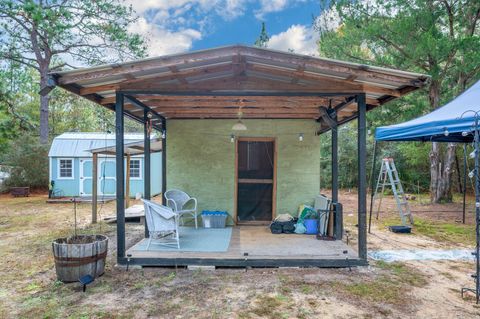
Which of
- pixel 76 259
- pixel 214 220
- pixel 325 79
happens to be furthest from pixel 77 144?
pixel 325 79

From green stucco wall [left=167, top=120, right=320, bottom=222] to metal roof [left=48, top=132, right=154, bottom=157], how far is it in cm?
695

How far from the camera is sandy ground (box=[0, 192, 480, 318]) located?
10.2 ft

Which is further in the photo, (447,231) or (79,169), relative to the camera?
(79,169)

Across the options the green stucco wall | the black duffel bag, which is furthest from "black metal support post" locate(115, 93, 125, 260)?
the black duffel bag

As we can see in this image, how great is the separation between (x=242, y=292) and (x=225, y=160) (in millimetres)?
3744

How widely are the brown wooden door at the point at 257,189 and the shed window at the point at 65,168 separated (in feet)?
31.2

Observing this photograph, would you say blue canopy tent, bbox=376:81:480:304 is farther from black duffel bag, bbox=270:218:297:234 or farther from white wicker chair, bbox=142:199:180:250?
white wicker chair, bbox=142:199:180:250

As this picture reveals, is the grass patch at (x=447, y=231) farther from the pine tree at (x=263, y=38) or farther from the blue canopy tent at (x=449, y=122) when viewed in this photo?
the pine tree at (x=263, y=38)

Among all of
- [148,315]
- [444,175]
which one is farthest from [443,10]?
[148,315]

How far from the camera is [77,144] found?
13.9m

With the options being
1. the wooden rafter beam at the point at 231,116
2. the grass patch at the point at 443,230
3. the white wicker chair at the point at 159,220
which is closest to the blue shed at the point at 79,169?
the wooden rafter beam at the point at 231,116

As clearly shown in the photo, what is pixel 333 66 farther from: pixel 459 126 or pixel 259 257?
pixel 259 257

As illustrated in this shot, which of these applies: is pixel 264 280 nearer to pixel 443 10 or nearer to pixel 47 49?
pixel 443 10

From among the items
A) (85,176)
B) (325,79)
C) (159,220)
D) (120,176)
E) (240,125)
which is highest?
(325,79)
